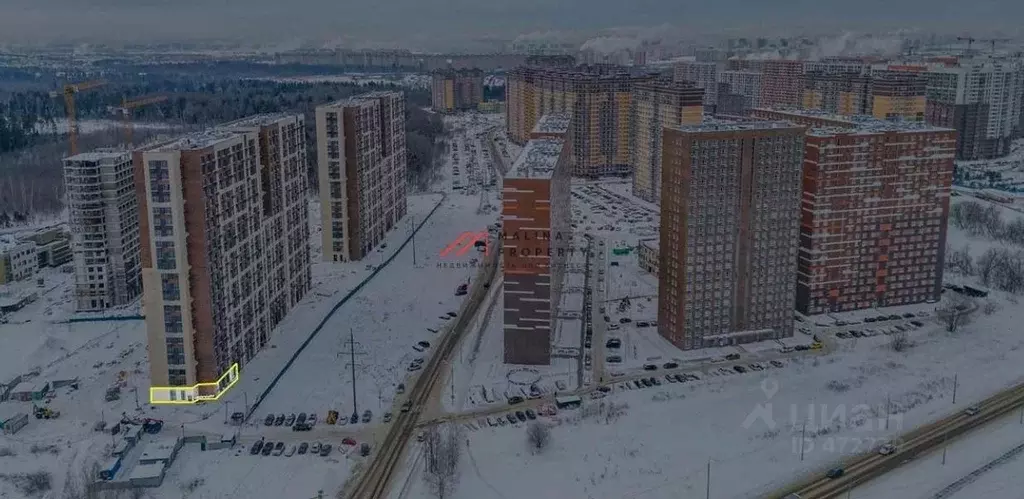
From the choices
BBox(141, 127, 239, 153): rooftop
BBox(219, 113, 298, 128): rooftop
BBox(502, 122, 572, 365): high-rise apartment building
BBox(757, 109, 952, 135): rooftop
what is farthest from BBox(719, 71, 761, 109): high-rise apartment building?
BBox(141, 127, 239, 153): rooftop

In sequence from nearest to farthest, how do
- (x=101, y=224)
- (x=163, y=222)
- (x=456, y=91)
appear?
(x=163, y=222) → (x=101, y=224) → (x=456, y=91)

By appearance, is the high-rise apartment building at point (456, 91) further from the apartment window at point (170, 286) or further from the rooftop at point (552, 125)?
the apartment window at point (170, 286)

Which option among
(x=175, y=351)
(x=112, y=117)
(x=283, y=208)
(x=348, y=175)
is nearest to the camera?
(x=175, y=351)

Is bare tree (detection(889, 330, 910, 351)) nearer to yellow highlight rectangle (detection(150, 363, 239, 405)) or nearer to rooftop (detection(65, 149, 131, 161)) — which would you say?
yellow highlight rectangle (detection(150, 363, 239, 405))

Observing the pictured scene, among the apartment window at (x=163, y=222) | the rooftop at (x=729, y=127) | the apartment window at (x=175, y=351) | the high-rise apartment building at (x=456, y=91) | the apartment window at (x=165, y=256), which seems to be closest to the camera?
the apartment window at (x=163, y=222)

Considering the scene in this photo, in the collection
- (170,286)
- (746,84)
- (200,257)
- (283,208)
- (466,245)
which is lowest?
(466,245)

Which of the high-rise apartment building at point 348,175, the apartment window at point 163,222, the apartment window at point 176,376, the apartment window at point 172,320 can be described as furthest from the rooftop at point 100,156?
the apartment window at point 176,376

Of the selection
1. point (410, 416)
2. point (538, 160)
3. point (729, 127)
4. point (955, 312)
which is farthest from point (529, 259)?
point (955, 312)

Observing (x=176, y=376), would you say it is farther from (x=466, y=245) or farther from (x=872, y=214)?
(x=872, y=214)
